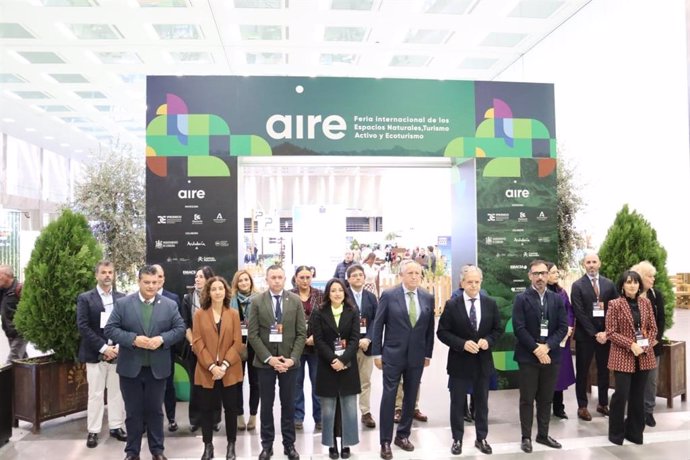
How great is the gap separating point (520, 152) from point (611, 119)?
15.4 ft

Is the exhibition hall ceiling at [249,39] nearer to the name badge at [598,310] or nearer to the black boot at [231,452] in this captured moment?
the name badge at [598,310]

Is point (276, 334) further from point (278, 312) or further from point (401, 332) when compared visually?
point (401, 332)

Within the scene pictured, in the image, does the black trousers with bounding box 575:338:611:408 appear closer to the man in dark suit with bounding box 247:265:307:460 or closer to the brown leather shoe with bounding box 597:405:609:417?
the brown leather shoe with bounding box 597:405:609:417

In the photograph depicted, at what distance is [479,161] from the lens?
538 centimetres

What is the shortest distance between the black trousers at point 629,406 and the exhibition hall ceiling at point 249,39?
6.90m

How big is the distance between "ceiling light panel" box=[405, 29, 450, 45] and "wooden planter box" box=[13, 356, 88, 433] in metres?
8.41

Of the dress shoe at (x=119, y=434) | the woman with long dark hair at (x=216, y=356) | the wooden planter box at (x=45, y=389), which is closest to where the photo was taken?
the woman with long dark hair at (x=216, y=356)

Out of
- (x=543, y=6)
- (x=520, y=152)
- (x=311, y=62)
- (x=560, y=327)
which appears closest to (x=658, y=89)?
(x=543, y=6)

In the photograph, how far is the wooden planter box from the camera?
439 centimetres

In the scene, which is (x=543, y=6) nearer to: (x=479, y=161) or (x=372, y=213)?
(x=479, y=161)

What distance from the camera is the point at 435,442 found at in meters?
4.17

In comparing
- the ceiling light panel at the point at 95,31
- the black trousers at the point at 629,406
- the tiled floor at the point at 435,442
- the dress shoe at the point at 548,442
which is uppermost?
the ceiling light panel at the point at 95,31

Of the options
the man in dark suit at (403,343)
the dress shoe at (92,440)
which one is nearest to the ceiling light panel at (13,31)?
the dress shoe at (92,440)

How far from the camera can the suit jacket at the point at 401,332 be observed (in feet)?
12.8
